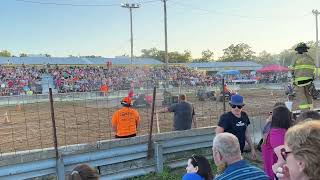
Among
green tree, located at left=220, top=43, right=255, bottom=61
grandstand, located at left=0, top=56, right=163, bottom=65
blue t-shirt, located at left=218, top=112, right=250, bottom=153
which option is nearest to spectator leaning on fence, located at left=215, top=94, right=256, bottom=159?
blue t-shirt, located at left=218, top=112, right=250, bottom=153

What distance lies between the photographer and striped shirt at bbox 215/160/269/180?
3.70 m

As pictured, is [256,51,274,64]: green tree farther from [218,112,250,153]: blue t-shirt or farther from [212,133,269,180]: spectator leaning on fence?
[212,133,269,180]: spectator leaning on fence

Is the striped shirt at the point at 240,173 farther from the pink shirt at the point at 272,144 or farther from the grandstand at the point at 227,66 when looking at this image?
the grandstand at the point at 227,66

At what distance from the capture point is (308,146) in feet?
6.95

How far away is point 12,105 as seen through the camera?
30.5m

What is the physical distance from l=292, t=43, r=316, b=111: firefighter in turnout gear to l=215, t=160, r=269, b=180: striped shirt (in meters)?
5.32

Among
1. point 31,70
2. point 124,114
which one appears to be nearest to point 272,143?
point 124,114

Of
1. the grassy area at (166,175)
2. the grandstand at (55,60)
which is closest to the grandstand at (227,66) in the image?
the grandstand at (55,60)

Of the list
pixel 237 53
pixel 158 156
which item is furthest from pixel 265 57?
pixel 158 156

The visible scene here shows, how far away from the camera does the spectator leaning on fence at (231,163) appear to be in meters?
3.71

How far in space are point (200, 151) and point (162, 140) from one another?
1.03 meters

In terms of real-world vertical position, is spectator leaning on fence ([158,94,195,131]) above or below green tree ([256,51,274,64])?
below

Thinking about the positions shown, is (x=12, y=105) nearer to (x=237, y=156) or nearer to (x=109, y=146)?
(x=109, y=146)

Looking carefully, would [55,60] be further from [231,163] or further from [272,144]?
[231,163]
